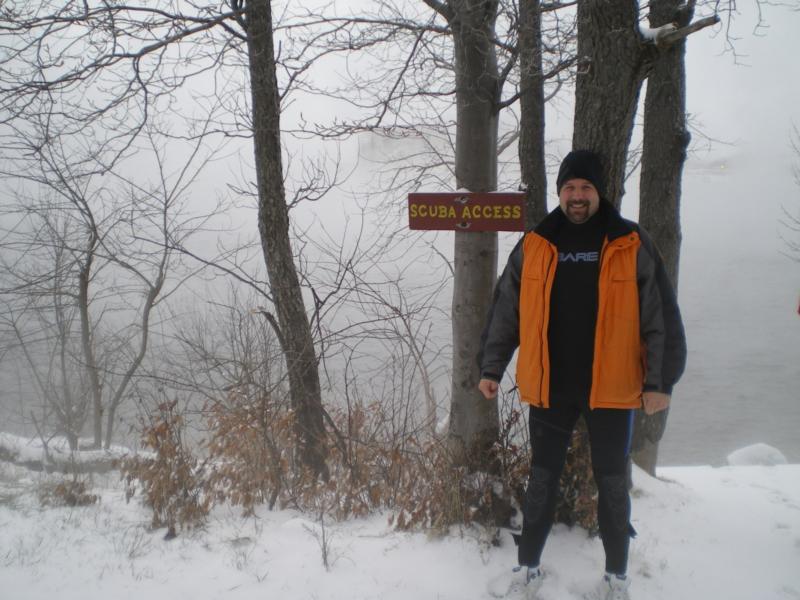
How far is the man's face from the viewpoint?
2.05 m

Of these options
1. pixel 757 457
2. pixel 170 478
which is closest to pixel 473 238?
pixel 170 478

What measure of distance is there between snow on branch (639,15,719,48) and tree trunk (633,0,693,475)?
2.17m

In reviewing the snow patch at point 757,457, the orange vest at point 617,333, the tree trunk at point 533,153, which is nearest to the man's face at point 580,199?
the orange vest at point 617,333

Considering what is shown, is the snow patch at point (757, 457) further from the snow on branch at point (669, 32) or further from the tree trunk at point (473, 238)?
the snow on branch at point (669, 32)

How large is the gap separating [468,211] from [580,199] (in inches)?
24.4

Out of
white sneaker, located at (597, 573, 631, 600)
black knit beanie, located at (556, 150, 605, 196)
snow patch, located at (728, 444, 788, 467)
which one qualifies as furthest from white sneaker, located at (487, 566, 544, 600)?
snow patch, located at (728, 444, 788, 467)

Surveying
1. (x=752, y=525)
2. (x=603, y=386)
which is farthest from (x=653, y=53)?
(x=752, y=525)

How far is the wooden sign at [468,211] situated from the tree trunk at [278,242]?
5.32 ft

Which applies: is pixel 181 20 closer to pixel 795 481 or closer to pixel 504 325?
pixel 504 325

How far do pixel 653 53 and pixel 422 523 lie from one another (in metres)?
2.54

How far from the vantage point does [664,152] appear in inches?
171

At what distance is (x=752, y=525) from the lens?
2908 millimetres

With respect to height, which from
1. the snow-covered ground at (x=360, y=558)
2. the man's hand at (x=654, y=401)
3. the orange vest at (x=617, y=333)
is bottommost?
the snow-covered ground at (x=360, y=558)

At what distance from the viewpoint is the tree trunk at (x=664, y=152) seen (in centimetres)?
428
